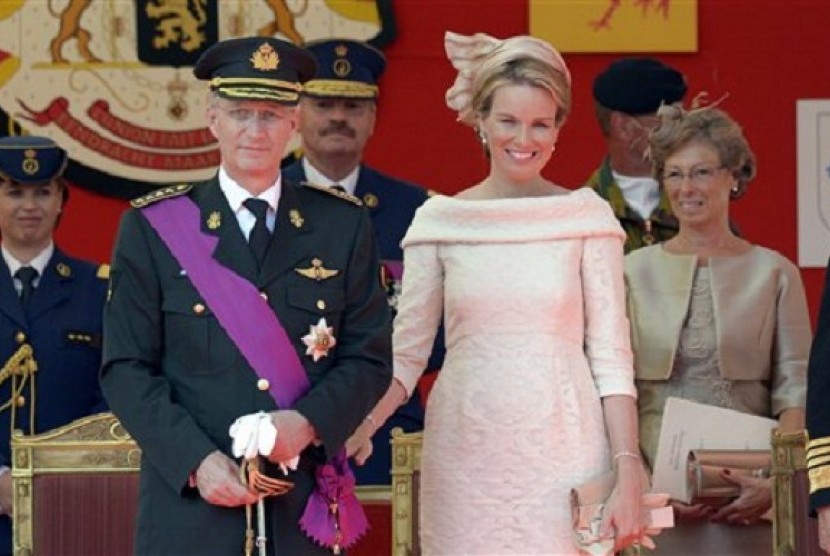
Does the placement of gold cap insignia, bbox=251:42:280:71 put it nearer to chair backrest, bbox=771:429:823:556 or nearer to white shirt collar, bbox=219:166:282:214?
Result: white shirt collar, bbox=219:166:282:214

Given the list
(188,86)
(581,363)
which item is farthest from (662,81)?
(581,363)

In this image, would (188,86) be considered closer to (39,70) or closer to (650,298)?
(39,70)

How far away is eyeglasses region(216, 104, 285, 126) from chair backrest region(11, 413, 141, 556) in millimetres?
1458

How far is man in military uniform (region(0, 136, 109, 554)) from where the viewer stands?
6188mm

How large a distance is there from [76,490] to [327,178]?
4.09 ft

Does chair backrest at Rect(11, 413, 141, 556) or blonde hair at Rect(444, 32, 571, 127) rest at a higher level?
blonde hair at Rect(444, 32, 571, 127)

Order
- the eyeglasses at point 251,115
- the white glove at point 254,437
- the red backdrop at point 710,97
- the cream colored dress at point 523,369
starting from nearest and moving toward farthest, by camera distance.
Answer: the white glove at point 254,437
the eyeglasses at point 251,115
the cream colored dress at point 523,369
the red backdrop at point 710,97

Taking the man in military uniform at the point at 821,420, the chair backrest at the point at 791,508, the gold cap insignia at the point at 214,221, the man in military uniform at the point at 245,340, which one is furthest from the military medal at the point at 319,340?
the chair backrest at the point at 791,508

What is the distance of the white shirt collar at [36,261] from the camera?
6309 mm

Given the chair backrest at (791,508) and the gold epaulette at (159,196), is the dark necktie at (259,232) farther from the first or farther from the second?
the chair backrest at (791,508)

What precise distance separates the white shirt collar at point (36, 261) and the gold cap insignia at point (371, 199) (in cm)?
90

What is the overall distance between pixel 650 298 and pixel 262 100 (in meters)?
1.63

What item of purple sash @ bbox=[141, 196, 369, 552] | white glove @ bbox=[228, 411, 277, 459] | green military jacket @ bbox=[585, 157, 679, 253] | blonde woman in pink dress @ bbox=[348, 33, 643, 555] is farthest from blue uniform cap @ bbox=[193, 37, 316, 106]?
green military jacket @ bbox=[585, 157, 679, 253]

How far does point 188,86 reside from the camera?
7.43m
